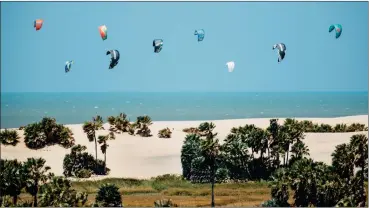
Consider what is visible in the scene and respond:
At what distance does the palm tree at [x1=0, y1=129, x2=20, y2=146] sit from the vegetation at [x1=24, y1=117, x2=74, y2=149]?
0.77 m

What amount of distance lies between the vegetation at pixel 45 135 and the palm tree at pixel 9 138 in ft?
2.53

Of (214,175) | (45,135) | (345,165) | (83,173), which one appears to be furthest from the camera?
(45,135)

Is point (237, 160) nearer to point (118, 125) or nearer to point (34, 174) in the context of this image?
point (118, 125)

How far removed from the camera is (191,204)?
29.4 m

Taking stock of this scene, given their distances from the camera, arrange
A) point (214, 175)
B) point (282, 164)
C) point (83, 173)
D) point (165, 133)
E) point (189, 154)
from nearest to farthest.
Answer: point (214, 175) < point (83, 173) < point (282, 164) < point (189, 154) < point (165, 133)

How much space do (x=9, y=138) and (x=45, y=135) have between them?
2939 mm

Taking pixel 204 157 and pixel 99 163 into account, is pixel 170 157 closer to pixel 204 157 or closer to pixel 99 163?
pixel 99 163

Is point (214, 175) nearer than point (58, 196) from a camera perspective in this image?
No

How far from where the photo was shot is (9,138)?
43312 mm

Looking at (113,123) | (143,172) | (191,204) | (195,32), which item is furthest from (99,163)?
(195,32)

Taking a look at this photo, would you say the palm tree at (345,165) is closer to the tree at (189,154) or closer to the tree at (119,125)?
the tree at (189,154)

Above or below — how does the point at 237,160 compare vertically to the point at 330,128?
below

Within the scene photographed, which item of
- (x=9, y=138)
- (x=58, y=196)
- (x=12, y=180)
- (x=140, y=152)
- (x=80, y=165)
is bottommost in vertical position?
(x=58, y=196)

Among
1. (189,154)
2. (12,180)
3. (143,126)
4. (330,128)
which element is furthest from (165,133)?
(12,180)
